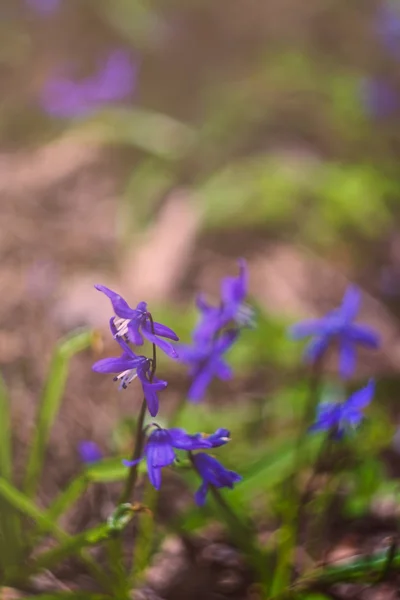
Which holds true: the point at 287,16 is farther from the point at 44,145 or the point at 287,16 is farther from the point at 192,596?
the point at 192,596

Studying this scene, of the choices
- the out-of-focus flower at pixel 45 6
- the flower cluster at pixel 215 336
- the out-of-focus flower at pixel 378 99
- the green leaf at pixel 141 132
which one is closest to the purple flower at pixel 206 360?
the flower cluster at pixel 215 336

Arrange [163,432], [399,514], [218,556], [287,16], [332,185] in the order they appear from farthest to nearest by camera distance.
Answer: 1. [287,16]
2. [332,185]
3. [399,514]
4. [218,556]
5. [163,432]

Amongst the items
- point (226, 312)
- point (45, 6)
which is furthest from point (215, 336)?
point (45, 6)

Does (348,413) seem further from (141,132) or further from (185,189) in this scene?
(141,132)

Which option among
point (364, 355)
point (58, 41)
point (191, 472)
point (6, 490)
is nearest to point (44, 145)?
point (58, 41)


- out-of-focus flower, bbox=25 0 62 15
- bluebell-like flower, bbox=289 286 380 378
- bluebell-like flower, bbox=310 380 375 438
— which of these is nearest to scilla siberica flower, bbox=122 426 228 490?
bluebell-like flower, bbox=310 380 375 438
